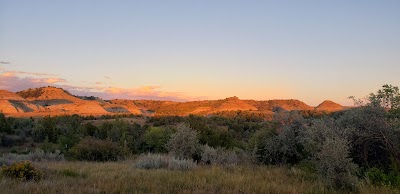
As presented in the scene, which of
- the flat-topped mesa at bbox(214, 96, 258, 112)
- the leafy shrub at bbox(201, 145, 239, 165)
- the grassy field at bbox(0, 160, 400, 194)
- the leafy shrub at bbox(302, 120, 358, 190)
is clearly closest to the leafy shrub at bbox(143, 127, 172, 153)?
the leafy shrub at bbox(201, 145, 239, 165)

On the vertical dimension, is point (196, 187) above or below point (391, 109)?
below

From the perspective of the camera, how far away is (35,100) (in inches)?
4592

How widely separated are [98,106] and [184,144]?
10757 cm

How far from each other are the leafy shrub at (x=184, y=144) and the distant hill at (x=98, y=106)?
8380cm

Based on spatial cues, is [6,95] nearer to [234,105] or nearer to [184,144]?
[234,105]

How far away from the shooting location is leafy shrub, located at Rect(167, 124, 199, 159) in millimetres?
16453

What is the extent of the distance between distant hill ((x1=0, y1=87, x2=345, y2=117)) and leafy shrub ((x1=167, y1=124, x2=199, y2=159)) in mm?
83801

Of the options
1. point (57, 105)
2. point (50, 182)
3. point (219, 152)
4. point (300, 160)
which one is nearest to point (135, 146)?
point (219, 152)

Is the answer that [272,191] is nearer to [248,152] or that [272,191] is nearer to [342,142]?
[342,142]

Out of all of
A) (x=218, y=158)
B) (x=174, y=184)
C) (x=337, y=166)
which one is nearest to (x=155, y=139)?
(x=218, y=158)

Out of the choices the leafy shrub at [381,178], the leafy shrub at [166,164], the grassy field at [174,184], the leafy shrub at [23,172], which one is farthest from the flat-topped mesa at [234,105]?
the leafy shrub at [381,178]

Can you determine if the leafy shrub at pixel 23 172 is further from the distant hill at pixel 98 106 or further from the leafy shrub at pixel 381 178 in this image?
the distant hill at pixel 98 106

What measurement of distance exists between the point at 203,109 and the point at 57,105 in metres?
45.2

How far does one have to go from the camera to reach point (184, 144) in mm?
Answer: 16531
